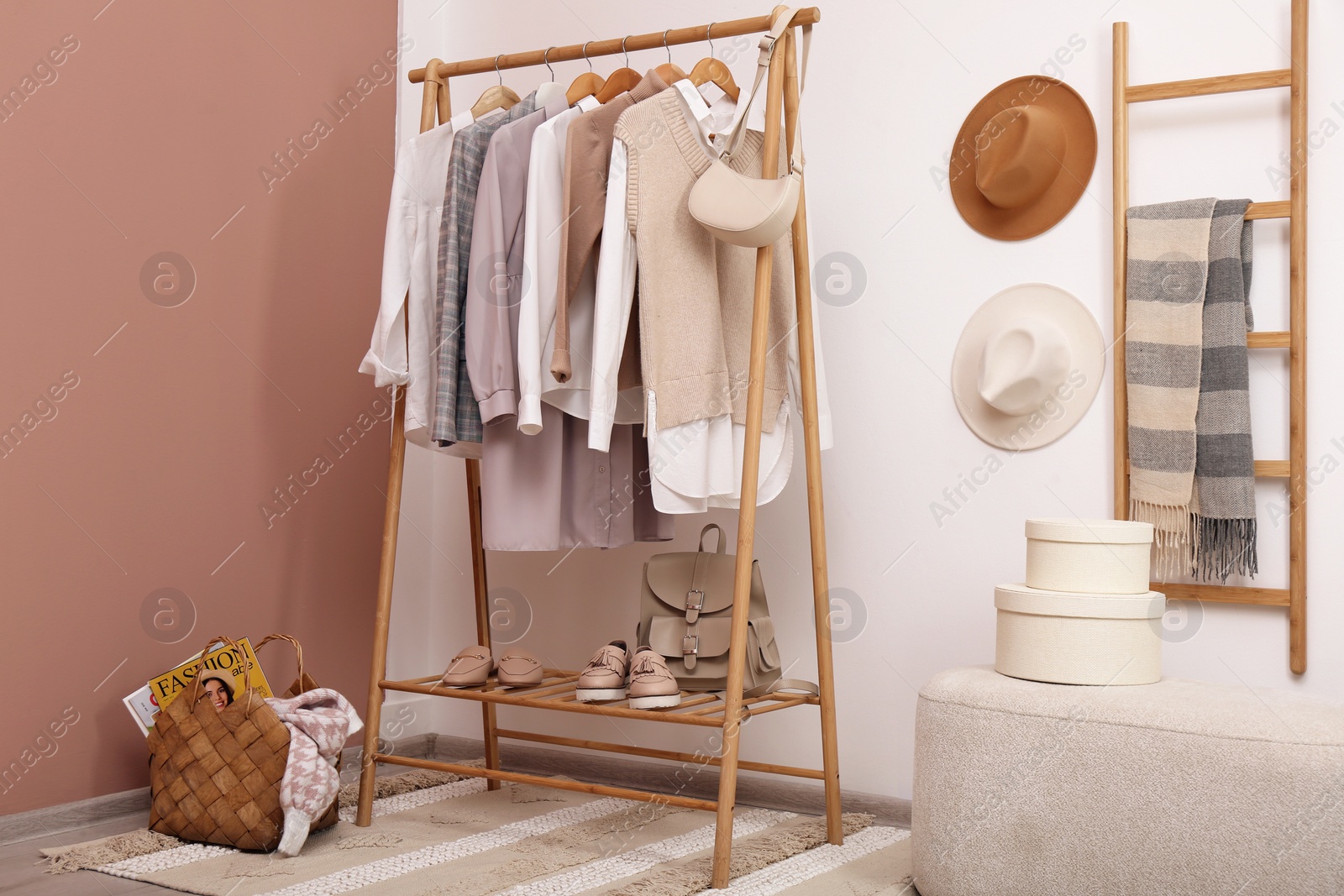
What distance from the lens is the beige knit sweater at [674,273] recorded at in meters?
1.91

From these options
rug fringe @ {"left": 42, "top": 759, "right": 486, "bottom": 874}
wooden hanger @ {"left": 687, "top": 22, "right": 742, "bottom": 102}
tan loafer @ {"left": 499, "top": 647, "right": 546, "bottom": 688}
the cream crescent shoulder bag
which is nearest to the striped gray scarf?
the cream crescent shoulder bag

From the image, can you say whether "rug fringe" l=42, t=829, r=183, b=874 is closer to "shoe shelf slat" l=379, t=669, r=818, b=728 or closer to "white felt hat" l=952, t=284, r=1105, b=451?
"shoe shelf slat" l=379, t=669, r=818, b=728

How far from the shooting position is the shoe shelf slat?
6.10ft

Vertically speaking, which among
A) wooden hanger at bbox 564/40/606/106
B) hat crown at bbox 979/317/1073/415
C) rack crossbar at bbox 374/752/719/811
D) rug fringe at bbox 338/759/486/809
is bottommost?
rug fringe at bbox 338/759/486/809

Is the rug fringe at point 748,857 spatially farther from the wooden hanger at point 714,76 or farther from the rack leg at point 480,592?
the wooden hanger at point 714,76

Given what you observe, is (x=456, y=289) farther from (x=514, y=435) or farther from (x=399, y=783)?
(x=399, y=783)

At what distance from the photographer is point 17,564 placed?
6.59 feet

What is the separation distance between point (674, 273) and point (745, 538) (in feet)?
1.63

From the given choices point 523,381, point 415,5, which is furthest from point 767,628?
point 415,5

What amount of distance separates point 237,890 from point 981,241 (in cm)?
186

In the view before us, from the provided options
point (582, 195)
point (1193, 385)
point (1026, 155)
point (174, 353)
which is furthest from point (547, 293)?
point (1193, 385)

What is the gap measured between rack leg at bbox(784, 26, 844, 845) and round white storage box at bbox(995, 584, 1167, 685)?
1.42ft

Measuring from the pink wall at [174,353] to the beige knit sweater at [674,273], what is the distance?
1.03 meters

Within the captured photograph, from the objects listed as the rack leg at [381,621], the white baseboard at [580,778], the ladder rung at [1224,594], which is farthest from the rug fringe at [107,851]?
the ladder rung at [1224,594]
